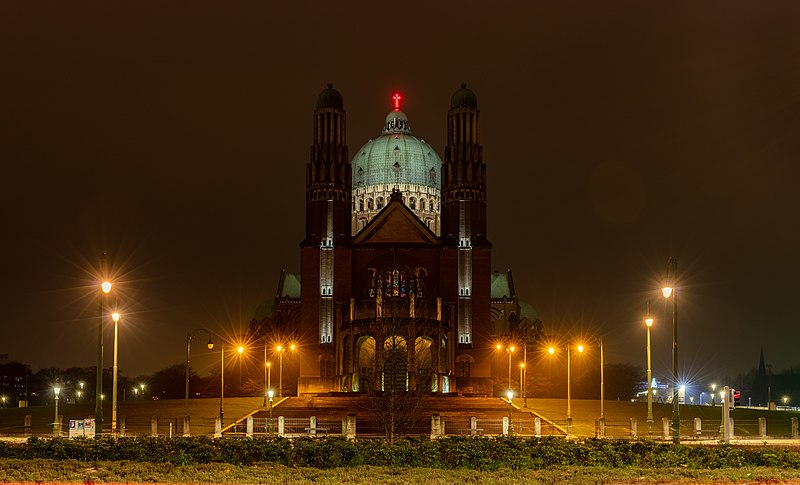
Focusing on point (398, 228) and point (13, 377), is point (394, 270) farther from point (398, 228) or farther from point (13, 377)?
point (13, 377)

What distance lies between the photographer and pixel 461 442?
115ft

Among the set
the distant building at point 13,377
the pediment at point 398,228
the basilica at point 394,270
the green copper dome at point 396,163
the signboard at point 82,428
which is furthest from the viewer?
the distant building at point 13,377

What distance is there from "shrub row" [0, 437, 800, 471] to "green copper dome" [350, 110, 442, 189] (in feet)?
298

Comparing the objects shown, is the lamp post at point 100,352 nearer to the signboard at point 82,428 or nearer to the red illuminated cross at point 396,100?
the signboard at point 82,428

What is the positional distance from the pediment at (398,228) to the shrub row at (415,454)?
71970mm

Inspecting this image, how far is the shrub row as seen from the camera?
102 feet

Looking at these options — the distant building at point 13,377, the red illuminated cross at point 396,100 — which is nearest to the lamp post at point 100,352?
the red illuminated cross at point 396,100

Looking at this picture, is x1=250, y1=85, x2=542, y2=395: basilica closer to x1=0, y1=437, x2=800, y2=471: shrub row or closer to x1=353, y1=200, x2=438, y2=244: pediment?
x1=353, y1=200, x2=438, y2=244: pediment

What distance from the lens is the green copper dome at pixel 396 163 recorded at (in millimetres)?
124000

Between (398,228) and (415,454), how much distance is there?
74783 millimetres

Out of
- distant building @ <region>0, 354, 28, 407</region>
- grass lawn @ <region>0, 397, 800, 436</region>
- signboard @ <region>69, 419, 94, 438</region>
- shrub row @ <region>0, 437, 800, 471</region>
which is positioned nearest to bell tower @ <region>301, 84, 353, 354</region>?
grass lawn @ <region>0, 397, 800, 436</region>

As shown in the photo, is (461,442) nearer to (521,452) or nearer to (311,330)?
(521,452)

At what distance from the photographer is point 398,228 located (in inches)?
4183

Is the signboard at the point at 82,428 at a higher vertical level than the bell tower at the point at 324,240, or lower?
lower
